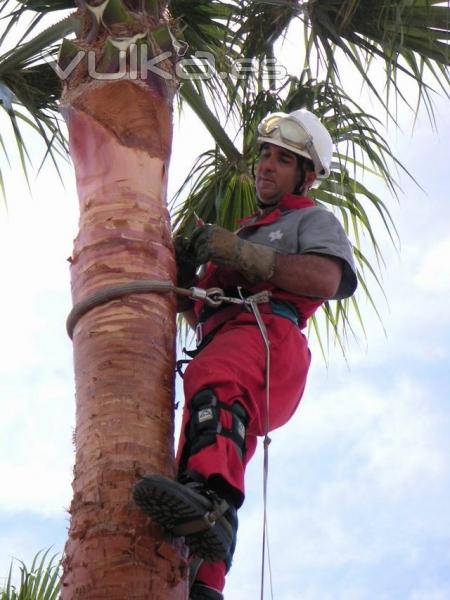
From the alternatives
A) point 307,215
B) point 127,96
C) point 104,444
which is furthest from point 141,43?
point 104,444

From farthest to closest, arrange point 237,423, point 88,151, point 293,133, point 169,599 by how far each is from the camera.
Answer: point 293,133, point 88,151, point 237,423, point 169,599

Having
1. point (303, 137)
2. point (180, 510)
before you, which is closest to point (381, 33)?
→ point (303, 137)

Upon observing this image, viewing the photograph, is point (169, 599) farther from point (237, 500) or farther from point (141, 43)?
point (141, 43)

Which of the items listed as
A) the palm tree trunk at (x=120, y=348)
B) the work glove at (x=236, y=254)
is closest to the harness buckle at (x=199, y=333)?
the work glove at (x=236, y=254)

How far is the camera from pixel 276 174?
5.34m

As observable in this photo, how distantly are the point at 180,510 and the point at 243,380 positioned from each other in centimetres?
78

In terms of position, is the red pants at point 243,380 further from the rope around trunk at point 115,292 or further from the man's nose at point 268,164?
the man's nose at point 268,164

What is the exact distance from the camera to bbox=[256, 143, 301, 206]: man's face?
5.31 m

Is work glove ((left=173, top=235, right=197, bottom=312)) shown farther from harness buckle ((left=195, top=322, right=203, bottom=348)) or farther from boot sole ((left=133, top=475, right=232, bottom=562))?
boot sole ((left=133, top=475, right=232, bottom=562))

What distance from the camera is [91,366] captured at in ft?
12.6

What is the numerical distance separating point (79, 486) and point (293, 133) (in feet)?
7.47

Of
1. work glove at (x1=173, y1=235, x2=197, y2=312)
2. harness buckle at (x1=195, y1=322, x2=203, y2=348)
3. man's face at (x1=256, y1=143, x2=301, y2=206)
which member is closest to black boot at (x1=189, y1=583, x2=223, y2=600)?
harness buckle at (x1=195, y1=322, x2=203, y2=348)

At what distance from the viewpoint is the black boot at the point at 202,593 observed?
4188 mm

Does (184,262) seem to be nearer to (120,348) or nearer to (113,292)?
(113,292)
